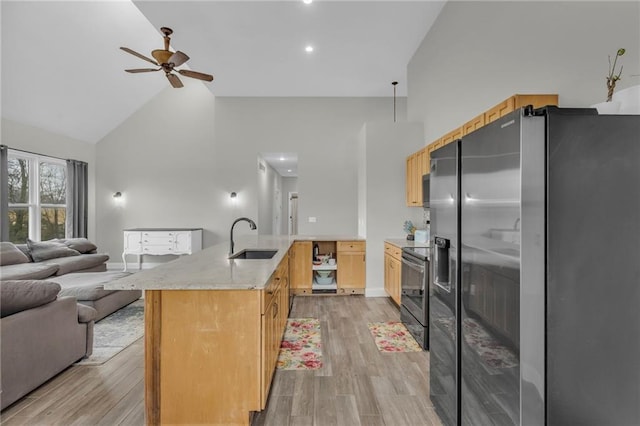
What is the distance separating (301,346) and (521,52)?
10.4 feet

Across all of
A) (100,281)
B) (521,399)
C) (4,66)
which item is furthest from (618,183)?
(4,66)

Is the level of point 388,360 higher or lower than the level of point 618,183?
lower

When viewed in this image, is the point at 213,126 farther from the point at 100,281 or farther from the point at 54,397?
the point at 54,397

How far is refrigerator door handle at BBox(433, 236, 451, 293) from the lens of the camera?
178cm

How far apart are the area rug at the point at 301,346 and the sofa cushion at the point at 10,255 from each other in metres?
4.18

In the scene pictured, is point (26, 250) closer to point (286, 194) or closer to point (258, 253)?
point (258, 253)

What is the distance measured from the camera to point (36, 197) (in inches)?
219

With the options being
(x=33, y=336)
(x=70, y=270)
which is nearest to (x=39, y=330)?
(x=33, y=336)

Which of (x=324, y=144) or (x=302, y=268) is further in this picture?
(x=324, y=144)

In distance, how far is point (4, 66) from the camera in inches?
168

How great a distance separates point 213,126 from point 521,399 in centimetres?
643

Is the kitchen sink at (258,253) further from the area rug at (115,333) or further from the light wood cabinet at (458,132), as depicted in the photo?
the light wood cabinet at (458,132)

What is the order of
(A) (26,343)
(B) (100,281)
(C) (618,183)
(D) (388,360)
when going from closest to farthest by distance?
1. (C) (618,183)
2. (A) (26,343)
3. (D) (388,360)
4. (B) (100,281)

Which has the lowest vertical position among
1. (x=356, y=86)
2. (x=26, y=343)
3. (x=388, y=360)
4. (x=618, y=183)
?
(x=388, y=360)
